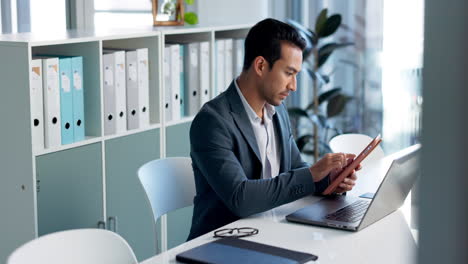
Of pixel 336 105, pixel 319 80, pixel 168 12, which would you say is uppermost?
pixel 168 12

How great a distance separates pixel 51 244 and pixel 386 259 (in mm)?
845

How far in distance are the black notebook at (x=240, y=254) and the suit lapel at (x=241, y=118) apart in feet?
1.87

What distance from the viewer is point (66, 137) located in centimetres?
285

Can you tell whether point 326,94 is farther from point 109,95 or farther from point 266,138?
point 266,138

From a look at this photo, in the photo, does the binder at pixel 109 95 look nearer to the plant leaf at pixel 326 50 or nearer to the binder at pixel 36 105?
the binder at pixel 36 105

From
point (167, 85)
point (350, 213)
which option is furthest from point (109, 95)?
point (350, 213)

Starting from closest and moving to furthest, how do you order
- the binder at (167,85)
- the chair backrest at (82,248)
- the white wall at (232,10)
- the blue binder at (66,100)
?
the chair backrest at (82,248), the blue binder at (66,100), the binder at (167,85), the white wall at (232,10)

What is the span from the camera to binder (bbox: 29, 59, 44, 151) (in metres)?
2.61

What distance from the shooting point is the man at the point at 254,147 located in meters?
2.16

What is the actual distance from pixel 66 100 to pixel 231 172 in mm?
967

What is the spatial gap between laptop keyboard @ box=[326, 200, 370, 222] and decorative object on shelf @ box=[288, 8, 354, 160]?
2019 mm

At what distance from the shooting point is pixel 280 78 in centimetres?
243

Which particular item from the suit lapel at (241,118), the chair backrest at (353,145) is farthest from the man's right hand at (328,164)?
the chair backrest at (353,145)

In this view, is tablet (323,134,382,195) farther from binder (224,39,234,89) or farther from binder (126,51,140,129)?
binder (224,39,234,89)
